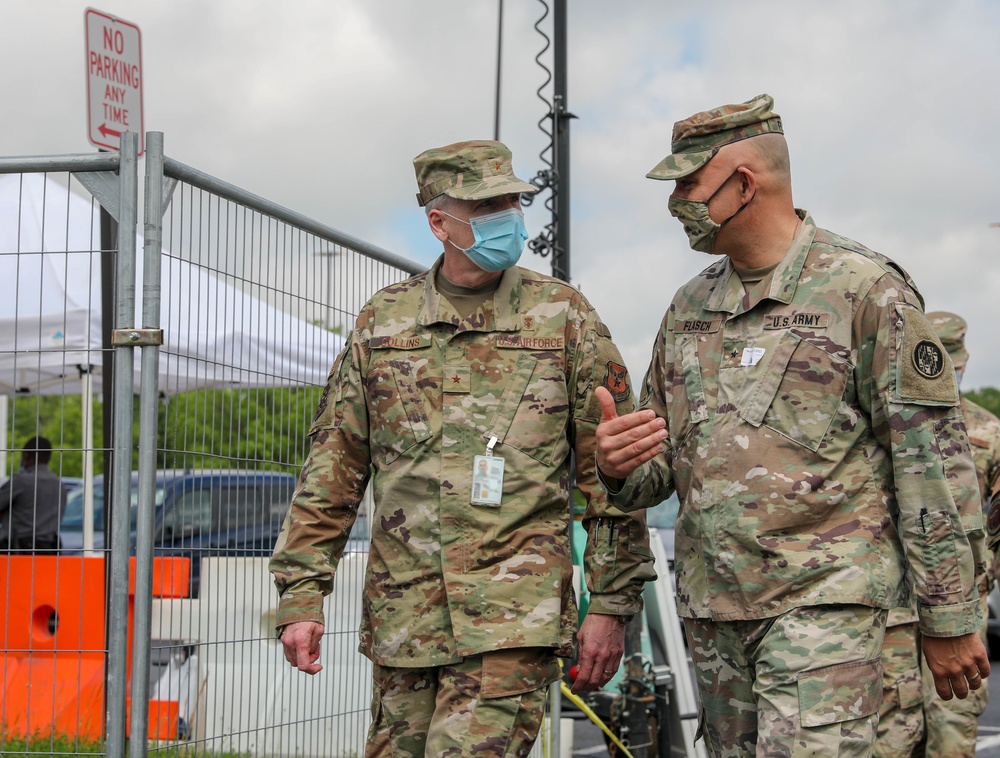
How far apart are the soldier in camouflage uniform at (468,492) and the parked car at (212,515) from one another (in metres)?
0.40

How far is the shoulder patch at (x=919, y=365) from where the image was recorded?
10.9ft

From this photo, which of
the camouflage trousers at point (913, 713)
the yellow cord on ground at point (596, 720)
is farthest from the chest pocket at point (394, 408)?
the camouflage trousers at point (913, 713)

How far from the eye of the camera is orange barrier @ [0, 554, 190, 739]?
13.1 feet

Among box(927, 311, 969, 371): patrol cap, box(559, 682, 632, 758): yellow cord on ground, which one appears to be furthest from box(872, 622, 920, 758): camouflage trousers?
box(927, 311, 969, 371): patrol cap

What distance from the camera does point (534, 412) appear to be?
3.83 meters

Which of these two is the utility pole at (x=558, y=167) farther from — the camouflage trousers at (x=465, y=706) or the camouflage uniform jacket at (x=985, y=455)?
the camouflage trousers at (x=465, y=706)

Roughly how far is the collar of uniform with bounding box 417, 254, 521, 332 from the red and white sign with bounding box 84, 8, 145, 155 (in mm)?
2496

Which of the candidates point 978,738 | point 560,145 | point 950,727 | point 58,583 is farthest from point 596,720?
point 978,738

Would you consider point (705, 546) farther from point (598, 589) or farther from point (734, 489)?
point (598, 589)

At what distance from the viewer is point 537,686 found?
3.67m

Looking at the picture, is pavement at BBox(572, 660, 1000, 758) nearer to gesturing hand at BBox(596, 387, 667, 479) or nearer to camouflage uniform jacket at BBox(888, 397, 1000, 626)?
camouflage uniform jacket at BBox(888, 397, 1000, 626)

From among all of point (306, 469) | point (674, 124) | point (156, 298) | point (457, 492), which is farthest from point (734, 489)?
point (156, 298)

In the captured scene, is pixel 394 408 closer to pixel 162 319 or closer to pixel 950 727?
pixel 162 319

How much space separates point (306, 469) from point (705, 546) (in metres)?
1.25
